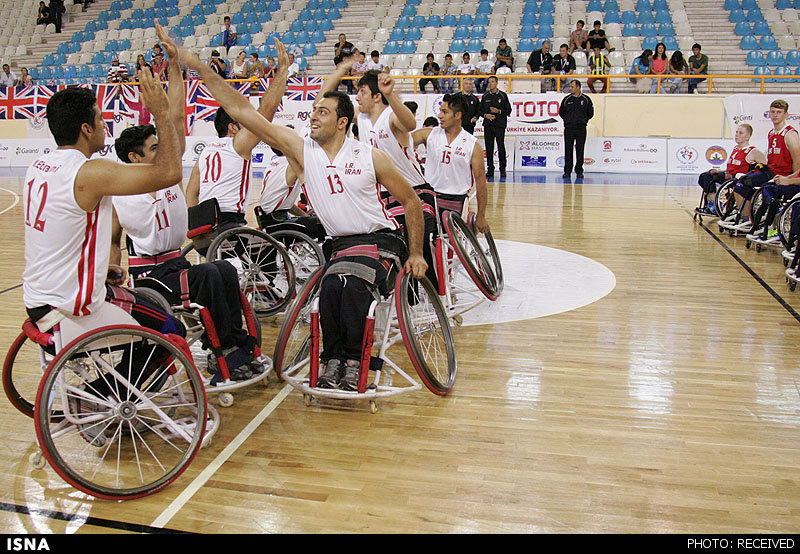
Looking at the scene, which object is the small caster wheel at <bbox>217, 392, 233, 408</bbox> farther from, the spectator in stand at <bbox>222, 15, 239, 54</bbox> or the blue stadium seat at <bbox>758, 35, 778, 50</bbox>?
the spectator in stand at <bbox>222, 15, 239, 54</bbox>

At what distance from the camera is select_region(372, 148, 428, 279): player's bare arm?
3.54 metres

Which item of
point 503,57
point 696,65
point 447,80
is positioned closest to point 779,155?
point 696,65

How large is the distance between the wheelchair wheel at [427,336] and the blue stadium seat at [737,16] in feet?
51.9

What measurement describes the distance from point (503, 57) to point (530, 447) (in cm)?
1372

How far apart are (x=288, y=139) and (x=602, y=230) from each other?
→ 548 cm

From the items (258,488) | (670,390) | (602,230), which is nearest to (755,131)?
(602,230)

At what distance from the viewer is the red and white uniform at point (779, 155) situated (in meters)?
7.41

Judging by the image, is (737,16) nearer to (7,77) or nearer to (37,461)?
(37,461)

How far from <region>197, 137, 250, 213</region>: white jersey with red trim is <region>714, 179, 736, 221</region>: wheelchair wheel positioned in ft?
20.2

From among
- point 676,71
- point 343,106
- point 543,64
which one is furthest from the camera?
point 543,64

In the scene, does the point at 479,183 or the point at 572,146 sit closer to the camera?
the point at 479,183

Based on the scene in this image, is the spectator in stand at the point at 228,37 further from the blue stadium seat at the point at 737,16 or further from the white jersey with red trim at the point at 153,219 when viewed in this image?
the white jersey with red trim at the point at 153,219

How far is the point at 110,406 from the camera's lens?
272 centimetres

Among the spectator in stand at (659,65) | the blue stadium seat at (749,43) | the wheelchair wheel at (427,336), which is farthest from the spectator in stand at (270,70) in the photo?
the wheelchair wheel at (427,336)
